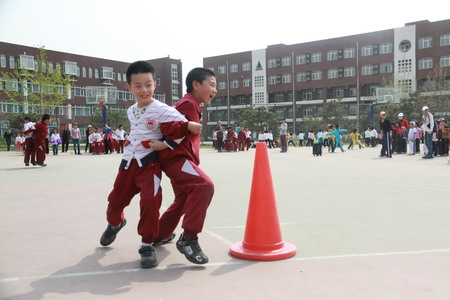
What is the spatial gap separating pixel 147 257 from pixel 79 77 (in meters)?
80.2

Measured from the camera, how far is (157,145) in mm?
3824

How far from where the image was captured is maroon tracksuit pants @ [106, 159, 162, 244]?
3.79m

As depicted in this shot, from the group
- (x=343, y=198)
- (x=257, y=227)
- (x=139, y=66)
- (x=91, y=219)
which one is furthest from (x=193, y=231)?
(x=343, y=198)

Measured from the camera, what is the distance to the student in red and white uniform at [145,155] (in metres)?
3.79

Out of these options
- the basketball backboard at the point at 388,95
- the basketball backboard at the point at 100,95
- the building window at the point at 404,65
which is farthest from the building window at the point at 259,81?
the basketball backboard at the point at 100,95

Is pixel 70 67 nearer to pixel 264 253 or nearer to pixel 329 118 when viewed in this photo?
pixel 329 118

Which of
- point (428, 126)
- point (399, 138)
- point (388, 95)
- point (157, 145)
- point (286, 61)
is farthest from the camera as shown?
point (286, 61)

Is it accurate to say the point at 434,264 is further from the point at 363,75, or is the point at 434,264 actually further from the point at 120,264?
the point at 363,75

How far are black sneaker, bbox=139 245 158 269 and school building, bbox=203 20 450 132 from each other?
205 feet

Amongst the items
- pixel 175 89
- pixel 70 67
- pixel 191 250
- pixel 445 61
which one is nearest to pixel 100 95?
pixel 70 67

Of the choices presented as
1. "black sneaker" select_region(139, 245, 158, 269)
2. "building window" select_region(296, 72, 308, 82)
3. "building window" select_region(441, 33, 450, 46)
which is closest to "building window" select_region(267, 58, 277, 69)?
"building window" select_region(296, 72, 308, 82)

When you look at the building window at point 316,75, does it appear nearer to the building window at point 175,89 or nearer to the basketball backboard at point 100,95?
the building window at point 175,89

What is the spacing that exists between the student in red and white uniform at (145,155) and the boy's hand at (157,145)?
0.04m

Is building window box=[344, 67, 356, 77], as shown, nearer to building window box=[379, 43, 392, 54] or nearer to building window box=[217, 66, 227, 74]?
building window box=[379, 43, 392, 54]
